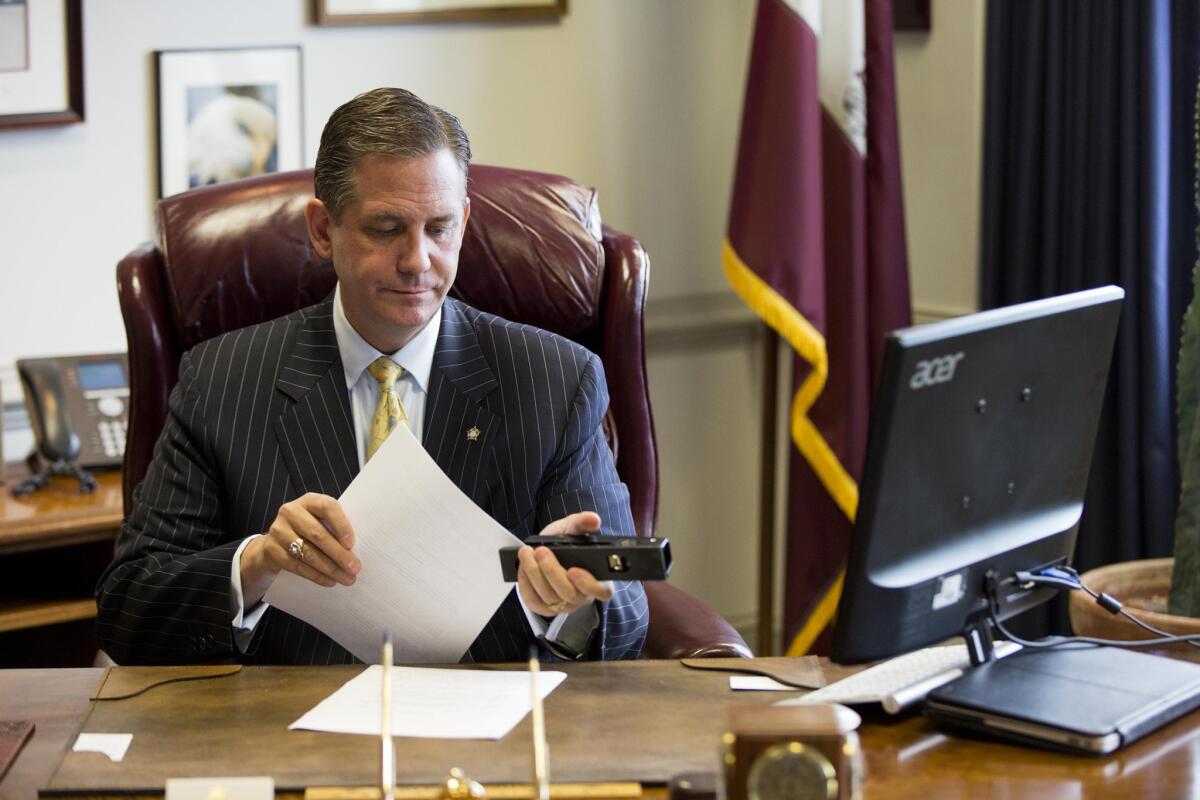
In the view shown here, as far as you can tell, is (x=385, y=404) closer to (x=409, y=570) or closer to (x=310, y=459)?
(x=310, y=459)

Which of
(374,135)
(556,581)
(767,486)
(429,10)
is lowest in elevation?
(767,486)

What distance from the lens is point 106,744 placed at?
152cm

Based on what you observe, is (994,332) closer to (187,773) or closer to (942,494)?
(942,494)

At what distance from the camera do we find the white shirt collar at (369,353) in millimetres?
2092

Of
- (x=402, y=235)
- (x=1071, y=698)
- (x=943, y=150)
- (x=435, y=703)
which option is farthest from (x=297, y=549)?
(x=943, y=150)

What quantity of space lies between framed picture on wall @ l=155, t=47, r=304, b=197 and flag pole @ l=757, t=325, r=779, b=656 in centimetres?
128

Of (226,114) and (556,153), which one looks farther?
(556,153)

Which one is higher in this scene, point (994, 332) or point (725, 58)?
point (725, 58)

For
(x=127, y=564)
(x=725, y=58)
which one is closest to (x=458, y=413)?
(x=127, y=564)

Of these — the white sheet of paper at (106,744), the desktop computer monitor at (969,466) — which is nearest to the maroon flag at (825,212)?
the desktop computer monitor at (969,466)

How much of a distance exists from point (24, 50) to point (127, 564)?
1.43 m

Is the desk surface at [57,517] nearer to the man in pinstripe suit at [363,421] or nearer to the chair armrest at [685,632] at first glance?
the man in pinstripe suit at [363,421]

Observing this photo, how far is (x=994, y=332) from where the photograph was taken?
152 centimetres

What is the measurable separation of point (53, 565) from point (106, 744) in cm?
141
